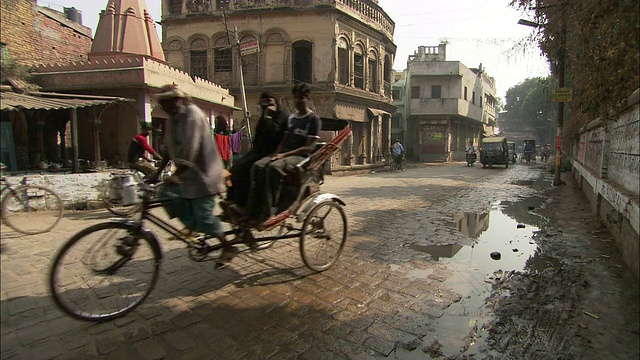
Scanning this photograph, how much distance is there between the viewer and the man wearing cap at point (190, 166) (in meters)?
3.08

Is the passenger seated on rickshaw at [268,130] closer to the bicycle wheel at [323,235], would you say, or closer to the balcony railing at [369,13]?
the bicycle wheel at [323,235]

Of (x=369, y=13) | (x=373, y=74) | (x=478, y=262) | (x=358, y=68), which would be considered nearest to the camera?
(x=478, y=262)

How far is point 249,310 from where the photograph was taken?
10.4 ft

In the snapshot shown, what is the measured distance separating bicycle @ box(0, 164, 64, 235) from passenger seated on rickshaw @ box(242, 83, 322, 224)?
163 inches

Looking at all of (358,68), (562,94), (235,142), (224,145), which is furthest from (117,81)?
(358,68)

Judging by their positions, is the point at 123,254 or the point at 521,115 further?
the point at 521,115

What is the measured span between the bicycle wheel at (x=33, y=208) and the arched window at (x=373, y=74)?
1781 centimetres

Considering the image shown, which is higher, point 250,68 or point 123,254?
point 250,68

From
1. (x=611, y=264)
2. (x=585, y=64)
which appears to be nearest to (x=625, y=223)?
(x=611, y=264)

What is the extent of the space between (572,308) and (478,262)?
1.47 metres

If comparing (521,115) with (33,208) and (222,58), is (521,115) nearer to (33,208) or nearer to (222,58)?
(222,58)

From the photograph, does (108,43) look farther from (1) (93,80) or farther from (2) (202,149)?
(2) (202,149)

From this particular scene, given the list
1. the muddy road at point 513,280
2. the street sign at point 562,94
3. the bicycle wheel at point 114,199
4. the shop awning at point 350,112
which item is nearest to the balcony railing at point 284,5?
the shop awning at point 350,112

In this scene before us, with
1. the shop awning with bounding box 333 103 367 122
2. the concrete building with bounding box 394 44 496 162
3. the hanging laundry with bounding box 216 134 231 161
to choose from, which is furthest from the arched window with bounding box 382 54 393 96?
the hanging laundry with bounding box 216 134 231 161
